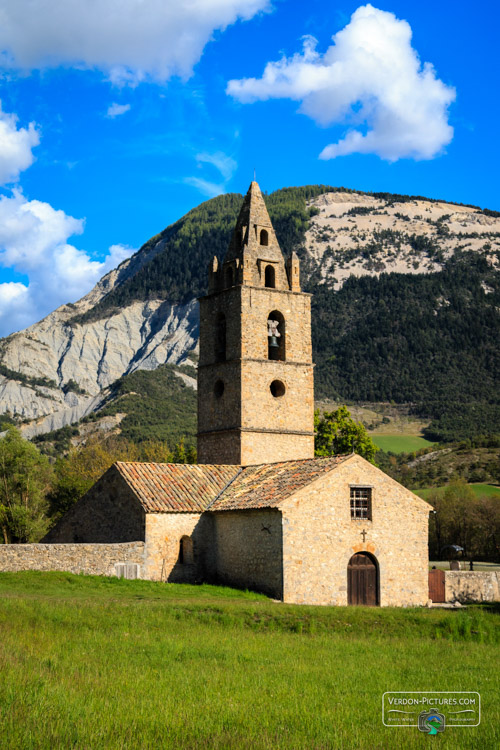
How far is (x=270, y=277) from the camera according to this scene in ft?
116

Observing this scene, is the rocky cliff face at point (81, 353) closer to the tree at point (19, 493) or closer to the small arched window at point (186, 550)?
the tree at point (19, 493)

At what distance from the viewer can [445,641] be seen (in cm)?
1859

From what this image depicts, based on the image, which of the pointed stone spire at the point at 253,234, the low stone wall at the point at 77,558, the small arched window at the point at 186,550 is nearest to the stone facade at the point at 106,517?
the low stone wall at the point at 77,558

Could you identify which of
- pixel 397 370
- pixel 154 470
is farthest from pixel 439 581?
pixel 397 370

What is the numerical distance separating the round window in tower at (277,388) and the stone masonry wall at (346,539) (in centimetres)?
758

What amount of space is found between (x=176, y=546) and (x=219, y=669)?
48.5 feet

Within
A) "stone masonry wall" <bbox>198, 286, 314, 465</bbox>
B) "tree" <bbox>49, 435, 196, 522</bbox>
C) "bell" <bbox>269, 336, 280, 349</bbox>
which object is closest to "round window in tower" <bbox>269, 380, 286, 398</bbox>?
"stone masonry wall" <bbox>198, 286, 314, 465</bbox>

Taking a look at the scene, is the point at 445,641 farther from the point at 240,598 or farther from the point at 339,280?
the point at 339,280

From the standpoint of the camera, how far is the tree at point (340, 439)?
48594 mm

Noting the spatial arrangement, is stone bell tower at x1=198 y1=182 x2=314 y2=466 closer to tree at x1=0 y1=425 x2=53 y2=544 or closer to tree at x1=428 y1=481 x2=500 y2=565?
tree at x1=0 y1=425 x2=53 y2=544

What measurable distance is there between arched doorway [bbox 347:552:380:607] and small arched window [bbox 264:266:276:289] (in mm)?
13013

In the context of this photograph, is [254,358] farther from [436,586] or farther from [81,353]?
[81,353]

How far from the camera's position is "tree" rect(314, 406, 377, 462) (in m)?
48.6

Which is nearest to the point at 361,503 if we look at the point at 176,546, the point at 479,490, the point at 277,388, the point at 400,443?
the point at 176,546
